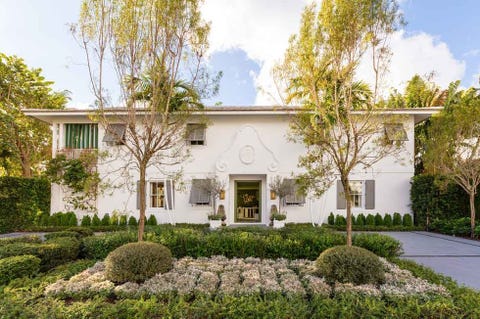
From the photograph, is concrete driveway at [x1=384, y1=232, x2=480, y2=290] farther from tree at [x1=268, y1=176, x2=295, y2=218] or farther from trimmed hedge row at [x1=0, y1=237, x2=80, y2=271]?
trimmed hedge row at [x1=0, y1=237, x2=80, y2=271]

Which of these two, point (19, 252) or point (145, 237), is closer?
point (19, 252)

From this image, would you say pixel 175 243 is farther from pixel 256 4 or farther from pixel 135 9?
pixel 256 4

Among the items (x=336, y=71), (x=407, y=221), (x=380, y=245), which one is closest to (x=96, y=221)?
(x=380, y=245)

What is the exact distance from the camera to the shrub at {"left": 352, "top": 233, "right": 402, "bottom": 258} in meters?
6.48

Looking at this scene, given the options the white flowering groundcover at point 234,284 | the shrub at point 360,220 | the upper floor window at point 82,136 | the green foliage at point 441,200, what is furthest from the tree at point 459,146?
the upper floor window at point 82,136

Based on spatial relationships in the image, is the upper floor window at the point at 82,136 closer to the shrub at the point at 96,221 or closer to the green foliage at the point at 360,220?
the shrub at the point at 96,221

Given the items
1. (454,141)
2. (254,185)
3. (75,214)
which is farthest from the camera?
(254,185)

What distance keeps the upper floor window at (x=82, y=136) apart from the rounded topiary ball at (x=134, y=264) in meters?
10.8

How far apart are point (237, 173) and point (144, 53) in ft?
27.5

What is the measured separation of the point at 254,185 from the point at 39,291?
35.7 ft

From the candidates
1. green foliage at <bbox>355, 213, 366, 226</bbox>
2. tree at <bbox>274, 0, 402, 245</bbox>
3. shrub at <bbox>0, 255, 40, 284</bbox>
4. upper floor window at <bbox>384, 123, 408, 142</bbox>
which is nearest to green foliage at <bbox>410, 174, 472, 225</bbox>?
green foliage at <bbox>355, 213, 366, 226</bbox>

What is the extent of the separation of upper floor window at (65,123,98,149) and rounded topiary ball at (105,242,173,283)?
425 inches

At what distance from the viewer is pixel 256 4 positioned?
345 inches

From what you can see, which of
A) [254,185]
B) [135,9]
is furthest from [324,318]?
[254,185]
